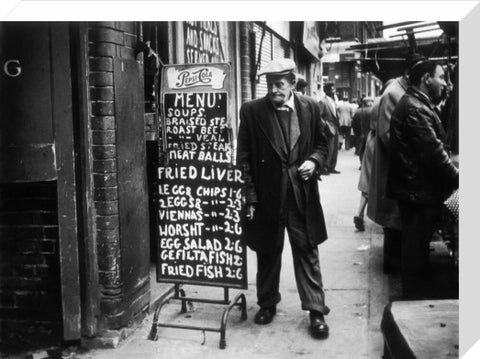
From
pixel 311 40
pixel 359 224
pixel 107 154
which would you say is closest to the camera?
pixel 107 154

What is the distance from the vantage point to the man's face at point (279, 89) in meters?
4.10

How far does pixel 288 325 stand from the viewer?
4.32 meters

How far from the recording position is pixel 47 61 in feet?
11.9

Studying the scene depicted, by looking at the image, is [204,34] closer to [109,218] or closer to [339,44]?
[109,218]

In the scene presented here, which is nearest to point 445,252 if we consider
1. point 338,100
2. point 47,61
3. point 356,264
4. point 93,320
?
point 356,264

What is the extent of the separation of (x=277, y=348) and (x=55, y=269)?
1.54 meters

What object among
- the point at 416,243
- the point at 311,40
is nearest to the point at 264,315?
the point at 416,243

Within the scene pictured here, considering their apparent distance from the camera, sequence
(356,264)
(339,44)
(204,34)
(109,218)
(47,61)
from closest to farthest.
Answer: (47,61) → (109,218) → (356,264) → (204,34) → (339,44)

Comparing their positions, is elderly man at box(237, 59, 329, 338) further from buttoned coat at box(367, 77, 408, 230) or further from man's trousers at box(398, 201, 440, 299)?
→ buttoned coat at box(367, 77, 408, 230)

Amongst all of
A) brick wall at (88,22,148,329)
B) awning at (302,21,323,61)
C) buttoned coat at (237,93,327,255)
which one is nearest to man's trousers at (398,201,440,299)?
buttoned coat at (237,93,327,255)

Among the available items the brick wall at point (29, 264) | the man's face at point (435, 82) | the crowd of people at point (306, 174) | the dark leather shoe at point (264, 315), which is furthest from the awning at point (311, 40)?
the brick wall at point (29, 264)

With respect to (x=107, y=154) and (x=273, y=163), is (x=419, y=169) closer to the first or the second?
(x=273, y=163)

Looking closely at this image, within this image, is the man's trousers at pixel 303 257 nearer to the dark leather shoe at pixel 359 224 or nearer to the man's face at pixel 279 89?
the man's face at pixel 279 89

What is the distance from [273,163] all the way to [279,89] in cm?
50
